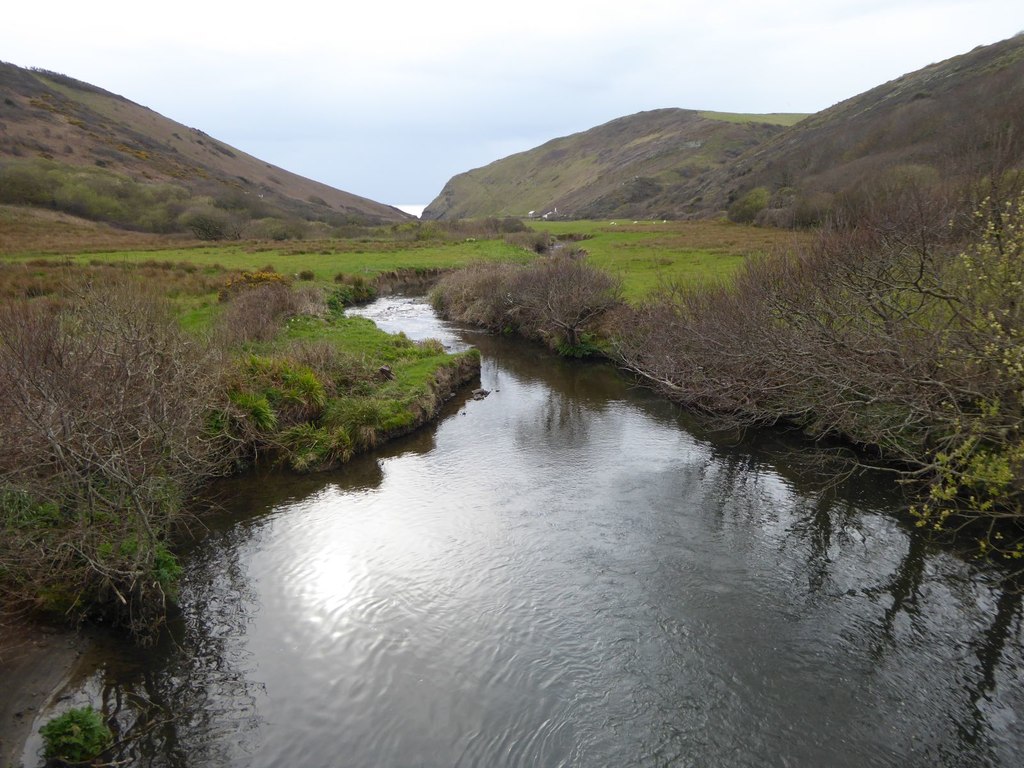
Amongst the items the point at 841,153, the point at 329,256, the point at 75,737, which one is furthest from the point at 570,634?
the point at 841,153

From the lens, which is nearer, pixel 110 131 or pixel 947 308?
pixel 947 308

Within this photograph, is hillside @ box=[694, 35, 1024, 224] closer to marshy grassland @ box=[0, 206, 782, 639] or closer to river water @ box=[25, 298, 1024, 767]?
marshy grassland @ box=[0, 206, 782, 639]

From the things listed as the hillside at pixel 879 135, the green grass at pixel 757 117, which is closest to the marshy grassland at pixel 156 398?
the hillside at pixel 879 135

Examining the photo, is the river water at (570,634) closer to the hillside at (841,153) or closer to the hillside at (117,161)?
the hillside at (841,153)

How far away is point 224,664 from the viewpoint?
9.26 m

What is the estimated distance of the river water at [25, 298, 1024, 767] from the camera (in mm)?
8000

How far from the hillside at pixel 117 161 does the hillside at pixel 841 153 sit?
5939 cm

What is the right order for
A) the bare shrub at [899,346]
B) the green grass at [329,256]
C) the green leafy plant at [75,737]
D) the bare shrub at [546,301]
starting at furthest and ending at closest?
the green grass at [329,256], the bare shrub at [546,301], the bare shrub at [899,346], the green leafy plant at [75,737]

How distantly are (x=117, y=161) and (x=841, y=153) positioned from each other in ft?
326

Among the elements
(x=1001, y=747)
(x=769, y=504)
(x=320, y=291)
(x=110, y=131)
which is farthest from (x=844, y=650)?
(x=110, y=131)

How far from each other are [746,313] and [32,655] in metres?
17.2

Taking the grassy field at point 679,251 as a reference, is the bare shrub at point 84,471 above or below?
below

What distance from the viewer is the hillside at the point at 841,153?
31.4m

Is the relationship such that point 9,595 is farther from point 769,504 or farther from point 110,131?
point 110,131
